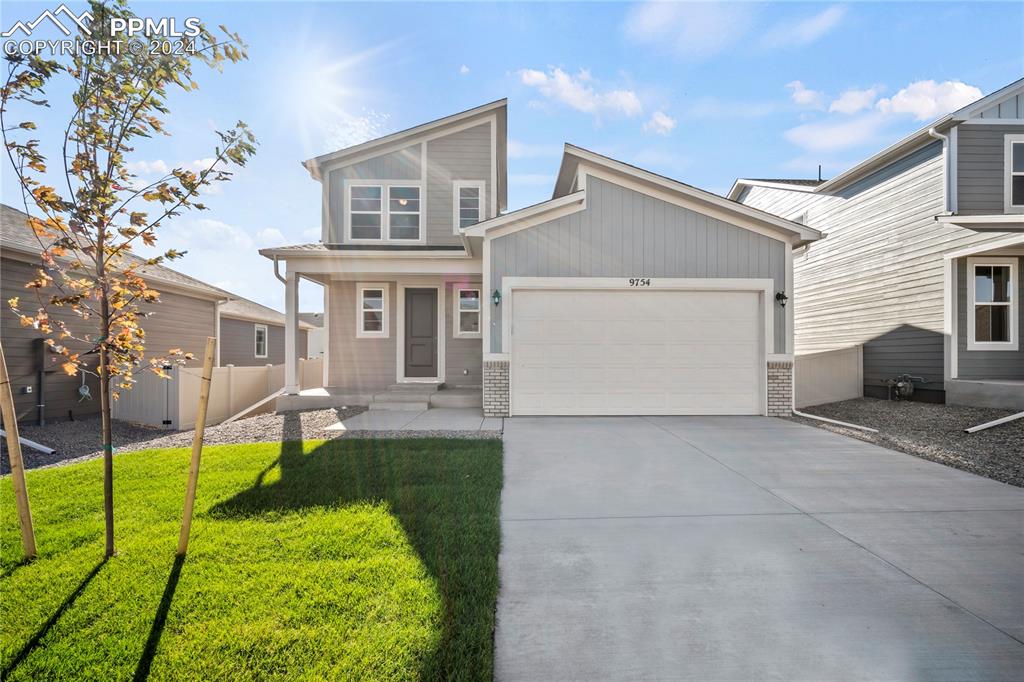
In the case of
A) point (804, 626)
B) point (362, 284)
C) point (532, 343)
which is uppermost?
point (362, 284)

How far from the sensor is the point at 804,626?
7.68 feet

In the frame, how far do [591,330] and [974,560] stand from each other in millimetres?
6104

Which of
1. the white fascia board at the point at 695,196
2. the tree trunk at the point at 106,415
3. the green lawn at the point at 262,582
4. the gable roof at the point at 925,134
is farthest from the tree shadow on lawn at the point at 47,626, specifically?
the gable roof at the point at 925,134

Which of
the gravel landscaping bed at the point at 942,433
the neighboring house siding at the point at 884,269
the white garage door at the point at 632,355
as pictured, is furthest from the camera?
the neighboring house siding at the point at 884,269

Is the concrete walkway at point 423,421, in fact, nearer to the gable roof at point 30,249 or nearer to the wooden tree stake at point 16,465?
the gable roof at point 30,249

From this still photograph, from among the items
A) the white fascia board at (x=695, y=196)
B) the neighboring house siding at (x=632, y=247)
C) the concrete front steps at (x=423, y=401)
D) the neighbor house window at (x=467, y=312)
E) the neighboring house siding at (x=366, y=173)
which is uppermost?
the neighboring house siding at (x=366, y=173)

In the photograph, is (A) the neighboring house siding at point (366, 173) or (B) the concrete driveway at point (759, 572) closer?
(B) the concrete driveway at point (759, 572)

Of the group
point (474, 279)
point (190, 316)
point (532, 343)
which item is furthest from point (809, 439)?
point (190, 316)

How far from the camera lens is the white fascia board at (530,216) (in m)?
8.35

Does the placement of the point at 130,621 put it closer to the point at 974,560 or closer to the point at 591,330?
the point at 974,560

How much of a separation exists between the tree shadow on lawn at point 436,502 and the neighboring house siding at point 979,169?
11.6m

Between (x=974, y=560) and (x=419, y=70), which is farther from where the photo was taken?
(x=419, y=70)

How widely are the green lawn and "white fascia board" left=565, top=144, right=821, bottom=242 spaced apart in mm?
6442

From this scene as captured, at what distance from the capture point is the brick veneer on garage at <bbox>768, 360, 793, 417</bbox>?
8609mm
